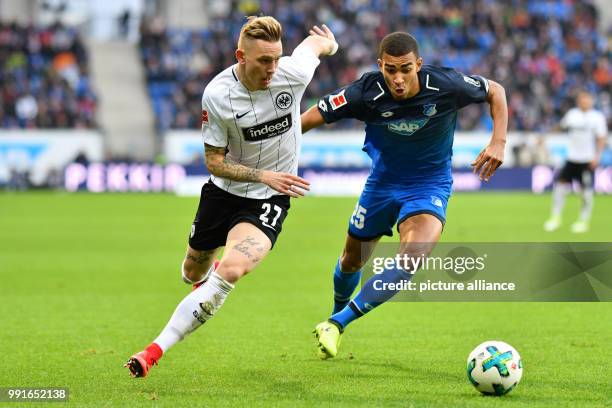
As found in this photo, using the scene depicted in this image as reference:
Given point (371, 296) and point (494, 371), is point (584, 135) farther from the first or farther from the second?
point (494, 371)

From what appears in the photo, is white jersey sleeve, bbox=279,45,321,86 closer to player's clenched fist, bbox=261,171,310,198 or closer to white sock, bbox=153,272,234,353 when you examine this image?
player's clenched fist, bbox=261,171,310,198

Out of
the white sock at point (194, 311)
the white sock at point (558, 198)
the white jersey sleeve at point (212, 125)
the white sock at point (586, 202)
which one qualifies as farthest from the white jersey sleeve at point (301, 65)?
the white sock at point (586, 202)

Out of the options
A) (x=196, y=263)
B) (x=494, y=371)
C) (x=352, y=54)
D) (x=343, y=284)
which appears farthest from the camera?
(x=352, y=54)

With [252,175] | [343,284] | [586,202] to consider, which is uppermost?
[252,175]

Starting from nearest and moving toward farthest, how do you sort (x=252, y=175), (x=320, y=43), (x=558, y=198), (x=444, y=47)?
(x=252, y=175) < (x=320, y=43) < (x=558, y=198) < (x=444, y=47)

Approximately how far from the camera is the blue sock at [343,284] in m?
8.27

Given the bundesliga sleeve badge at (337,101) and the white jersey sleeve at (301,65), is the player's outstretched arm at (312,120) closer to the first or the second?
the bundesliga sleeve badge at (337,101)

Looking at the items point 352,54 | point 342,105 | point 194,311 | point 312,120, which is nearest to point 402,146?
point 342,105

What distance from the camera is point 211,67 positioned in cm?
3700

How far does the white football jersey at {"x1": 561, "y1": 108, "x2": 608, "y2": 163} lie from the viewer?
19078 millimetres

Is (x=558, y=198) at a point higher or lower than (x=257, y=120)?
lower

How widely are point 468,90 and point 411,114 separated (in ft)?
1.52

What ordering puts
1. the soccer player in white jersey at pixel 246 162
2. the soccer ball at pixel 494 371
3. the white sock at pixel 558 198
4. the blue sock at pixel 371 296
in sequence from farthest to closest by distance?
the white sock at pixel 558 198 → the blue sock at pixel 371 296 → the soccer player in white jersey at pixel 246 162 → the soccer ball at pixel 494 371

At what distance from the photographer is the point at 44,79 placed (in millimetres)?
35469
